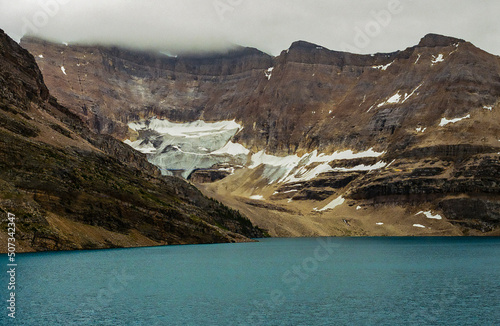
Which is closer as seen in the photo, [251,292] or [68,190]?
[251,292]

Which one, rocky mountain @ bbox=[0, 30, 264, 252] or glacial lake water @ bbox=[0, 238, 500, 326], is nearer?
glacial lake water @ bbox=[0, 238, 500, 326]

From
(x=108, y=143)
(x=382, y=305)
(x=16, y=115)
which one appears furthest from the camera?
(x=108, y=143)

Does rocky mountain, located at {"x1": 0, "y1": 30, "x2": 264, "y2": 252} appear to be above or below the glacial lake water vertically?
above

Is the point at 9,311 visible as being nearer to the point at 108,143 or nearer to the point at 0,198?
the point at 0,198

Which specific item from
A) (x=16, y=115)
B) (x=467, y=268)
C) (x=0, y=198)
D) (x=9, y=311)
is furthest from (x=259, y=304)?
(x=16, y=115)

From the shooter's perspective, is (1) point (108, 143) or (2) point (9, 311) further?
(1) point (108, 143)
